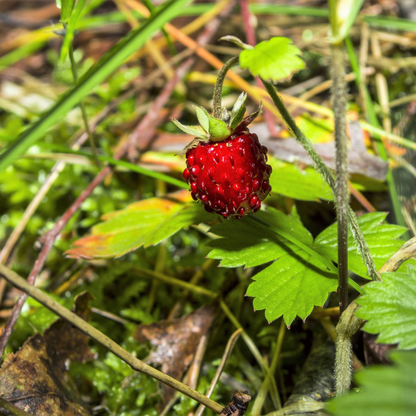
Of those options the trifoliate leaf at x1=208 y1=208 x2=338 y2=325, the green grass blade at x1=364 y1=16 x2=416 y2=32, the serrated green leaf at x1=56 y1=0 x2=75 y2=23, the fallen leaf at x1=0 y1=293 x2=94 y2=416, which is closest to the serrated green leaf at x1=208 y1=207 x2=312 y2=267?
the trifoliate leaf at x1=208 y1=208 x2=338 y2=325

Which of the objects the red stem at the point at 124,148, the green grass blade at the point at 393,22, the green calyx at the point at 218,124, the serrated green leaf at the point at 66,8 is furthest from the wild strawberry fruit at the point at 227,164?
the green grass blade at the point at 393,22

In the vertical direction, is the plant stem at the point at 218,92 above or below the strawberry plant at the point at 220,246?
above

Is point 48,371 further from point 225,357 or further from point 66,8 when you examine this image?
point 66,8

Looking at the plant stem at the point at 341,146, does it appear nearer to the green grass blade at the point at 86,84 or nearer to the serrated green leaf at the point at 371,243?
the serrated green leaf at the point at 371,243

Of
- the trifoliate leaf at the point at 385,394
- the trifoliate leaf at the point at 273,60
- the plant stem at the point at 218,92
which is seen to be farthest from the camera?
the plant stem at the point at 218,92

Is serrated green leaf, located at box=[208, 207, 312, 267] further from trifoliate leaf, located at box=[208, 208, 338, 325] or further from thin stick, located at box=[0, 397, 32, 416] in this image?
thin stick, located at box=[0, 397, 32, 416]
